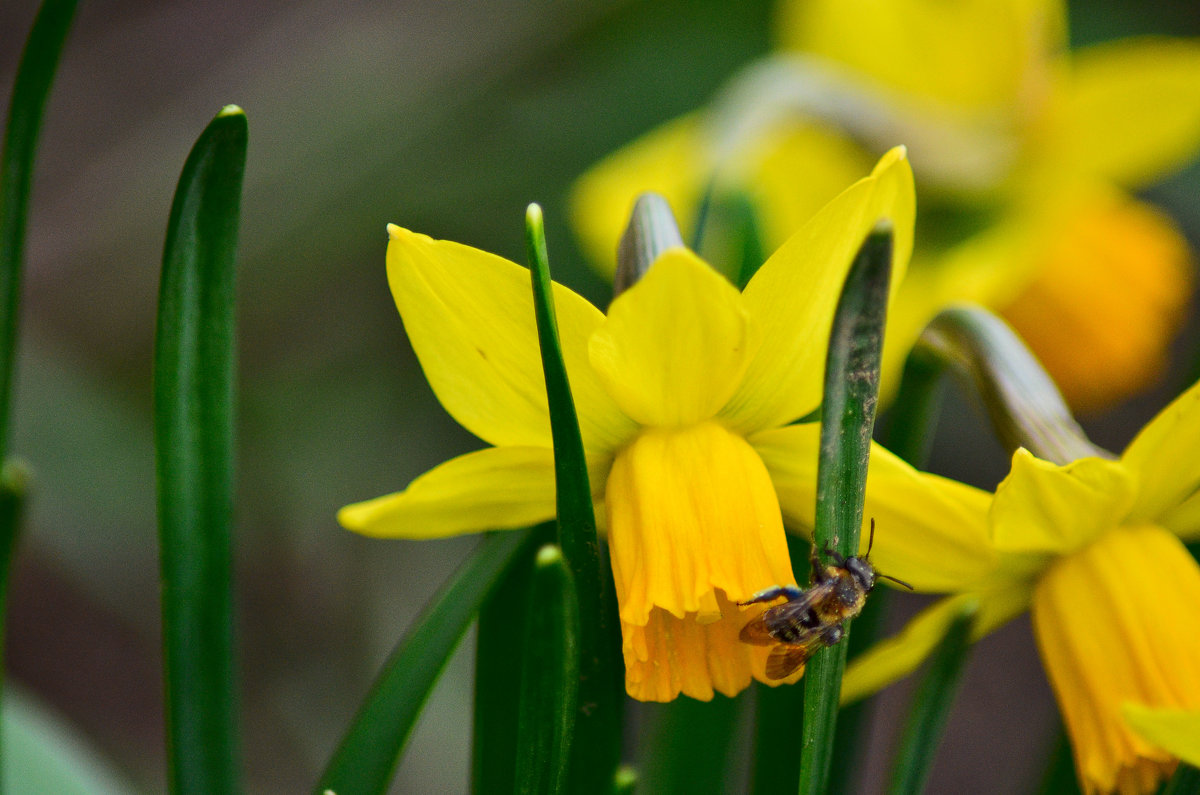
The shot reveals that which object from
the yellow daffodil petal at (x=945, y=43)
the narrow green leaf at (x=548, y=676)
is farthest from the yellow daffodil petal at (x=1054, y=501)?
the yellow daffodil petal at (x=945, y=43)

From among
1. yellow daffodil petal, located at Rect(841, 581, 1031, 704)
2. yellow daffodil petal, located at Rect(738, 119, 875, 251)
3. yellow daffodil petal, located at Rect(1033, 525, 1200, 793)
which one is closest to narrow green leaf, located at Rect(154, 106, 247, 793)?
yellow daffodil petal, located at Rect(841, 581, 1031, 704)

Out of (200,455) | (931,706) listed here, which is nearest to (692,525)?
(931,706)

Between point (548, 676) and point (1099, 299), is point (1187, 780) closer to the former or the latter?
point (548, 676)

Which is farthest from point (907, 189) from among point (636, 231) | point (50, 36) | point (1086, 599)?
point (50, 36)

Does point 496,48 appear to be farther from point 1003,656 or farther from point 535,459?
point 535,459

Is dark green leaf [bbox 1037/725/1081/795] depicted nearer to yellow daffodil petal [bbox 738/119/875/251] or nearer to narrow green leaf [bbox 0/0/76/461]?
narrow green leaf [bbox 0/0/76/461]

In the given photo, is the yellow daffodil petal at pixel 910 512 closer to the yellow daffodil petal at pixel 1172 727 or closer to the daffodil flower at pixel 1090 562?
the daffodil flower at pixel 1090 562
